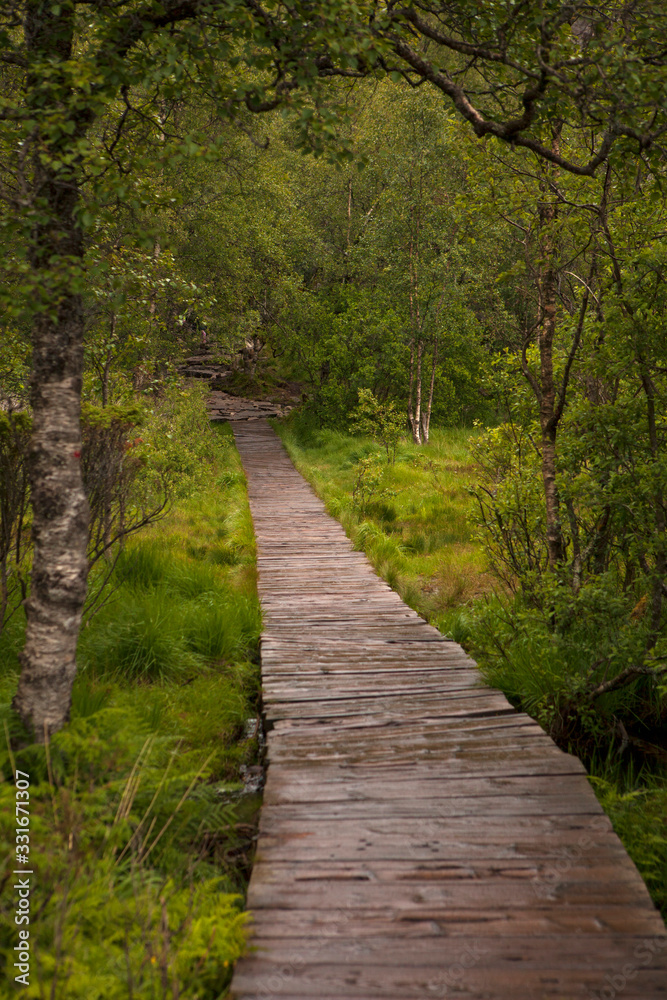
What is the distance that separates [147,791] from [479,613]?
3043 millimetres

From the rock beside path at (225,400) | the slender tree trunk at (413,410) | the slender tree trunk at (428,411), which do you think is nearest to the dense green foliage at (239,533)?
the slender tree trunk at (413,410)

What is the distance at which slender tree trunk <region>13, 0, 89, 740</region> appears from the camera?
11.7 feet

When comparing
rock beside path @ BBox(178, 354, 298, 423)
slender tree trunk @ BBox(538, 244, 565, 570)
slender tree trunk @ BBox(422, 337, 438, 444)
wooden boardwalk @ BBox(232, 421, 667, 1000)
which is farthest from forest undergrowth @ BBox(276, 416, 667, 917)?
rock beside path @ BBox(178, 354, 298, 423)

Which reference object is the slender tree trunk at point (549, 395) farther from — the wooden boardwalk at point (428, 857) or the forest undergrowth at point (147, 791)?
the forest undergrowth at point (147, 791)

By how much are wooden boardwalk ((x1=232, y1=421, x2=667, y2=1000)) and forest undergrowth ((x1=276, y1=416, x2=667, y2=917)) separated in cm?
37

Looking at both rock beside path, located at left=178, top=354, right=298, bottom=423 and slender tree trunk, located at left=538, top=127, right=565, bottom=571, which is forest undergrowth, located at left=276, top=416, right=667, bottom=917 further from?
rock beside path, located at left=178, top=354, right=298, bottom=423

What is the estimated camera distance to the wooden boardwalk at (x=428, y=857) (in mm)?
2340

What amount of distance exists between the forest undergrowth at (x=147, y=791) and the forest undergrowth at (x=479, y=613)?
203 cm

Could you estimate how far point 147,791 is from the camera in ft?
11.3

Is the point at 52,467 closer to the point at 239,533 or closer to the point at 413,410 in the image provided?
the point at 239,533

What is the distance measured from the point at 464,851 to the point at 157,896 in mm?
1375

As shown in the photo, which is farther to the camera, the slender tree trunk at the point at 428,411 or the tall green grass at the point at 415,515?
the slender tree trunk at the point at 428,411

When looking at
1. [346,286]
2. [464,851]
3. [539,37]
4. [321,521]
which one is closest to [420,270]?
[346,286]

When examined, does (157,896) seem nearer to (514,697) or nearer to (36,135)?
(514,697)
